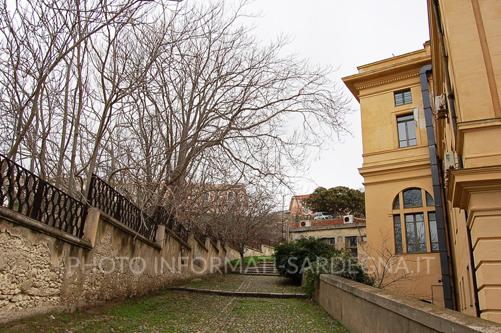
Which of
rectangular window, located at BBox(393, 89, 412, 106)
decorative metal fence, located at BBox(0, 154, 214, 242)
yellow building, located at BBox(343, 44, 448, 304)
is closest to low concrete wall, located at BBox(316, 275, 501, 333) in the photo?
decorative metal fence, located at BBox(0, 154, 214, 242)

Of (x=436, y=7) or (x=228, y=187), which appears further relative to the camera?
(x=228, y=187)

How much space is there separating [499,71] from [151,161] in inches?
356

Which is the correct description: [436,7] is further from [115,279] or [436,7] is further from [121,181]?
[115,279]

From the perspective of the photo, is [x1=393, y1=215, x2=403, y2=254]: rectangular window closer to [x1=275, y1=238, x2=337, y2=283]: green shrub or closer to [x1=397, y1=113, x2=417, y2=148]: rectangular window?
[x1=275, y1=238, x2=337, y2=283]: green shrub

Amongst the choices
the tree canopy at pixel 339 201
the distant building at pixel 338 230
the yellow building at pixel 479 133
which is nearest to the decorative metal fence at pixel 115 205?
the yellow building at pixel 479 133

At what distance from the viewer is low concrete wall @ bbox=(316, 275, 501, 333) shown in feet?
10.3

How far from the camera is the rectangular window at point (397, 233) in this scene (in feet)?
57.0

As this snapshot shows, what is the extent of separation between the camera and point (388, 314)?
498 cm

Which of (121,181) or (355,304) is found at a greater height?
(121,181)

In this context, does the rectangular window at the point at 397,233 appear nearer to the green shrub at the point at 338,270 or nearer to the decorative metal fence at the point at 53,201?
the green shrub at the point at 338,270

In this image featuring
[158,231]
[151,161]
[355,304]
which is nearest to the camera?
[355,304]

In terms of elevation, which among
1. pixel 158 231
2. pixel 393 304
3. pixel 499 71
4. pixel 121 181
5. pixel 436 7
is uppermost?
pixel 436 7

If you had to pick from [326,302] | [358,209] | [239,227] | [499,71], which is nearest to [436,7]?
[499,71]

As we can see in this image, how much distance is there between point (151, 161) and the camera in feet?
37.3
